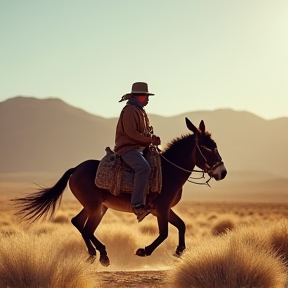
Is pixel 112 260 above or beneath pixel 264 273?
beneath

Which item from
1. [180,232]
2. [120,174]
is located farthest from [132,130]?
[180,232]

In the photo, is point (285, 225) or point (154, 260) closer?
point (285, 225)

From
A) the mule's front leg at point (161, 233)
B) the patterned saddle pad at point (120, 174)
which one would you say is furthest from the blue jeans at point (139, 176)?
the mule's front leg at point (161, 233)

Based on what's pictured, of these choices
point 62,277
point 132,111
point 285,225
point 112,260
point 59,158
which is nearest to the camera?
point 62,277

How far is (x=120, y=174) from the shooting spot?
39.3ft

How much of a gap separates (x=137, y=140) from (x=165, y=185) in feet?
3.21

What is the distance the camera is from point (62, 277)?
29.5ft

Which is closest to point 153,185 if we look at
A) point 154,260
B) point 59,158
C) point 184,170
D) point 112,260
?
point 184,170

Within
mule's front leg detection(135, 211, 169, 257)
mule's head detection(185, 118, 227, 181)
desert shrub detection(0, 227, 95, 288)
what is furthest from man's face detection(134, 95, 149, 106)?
desert shrub detection(0, 227, 95, 288)

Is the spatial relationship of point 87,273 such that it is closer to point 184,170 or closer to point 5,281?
point 5,281

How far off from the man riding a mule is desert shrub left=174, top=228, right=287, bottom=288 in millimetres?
2279

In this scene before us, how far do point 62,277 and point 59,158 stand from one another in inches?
6796

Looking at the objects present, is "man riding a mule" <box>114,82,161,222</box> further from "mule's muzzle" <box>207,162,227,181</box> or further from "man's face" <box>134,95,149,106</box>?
"mule's muzzle" <box>207,162,227,181</box>

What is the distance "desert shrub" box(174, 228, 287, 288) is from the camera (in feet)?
30.0
